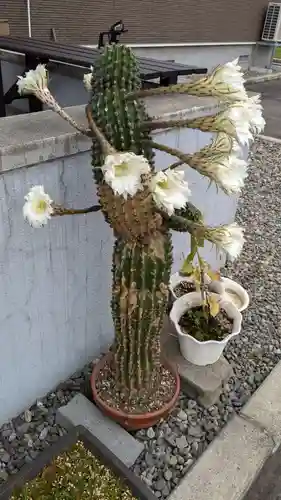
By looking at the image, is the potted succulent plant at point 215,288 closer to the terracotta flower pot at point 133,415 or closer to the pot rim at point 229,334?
the pot rim at point 229,334

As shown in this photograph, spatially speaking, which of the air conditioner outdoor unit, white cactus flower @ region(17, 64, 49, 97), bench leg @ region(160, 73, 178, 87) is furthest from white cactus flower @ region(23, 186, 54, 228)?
the air conditioner outdoor unit

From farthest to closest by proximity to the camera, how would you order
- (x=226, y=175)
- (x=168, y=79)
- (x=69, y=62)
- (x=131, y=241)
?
(x=69, y=62), (x=168, y=79), (x=131, y=241), (x=226, y=175)

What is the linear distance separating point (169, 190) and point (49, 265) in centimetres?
83

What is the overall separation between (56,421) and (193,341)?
2.54ft

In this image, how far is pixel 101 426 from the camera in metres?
2.01

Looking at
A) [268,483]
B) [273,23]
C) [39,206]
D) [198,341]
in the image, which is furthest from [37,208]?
[273,23]

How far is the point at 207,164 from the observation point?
137cm

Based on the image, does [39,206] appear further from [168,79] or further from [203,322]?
[168,79]

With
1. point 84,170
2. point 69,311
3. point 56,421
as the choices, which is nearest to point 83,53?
point 84,170

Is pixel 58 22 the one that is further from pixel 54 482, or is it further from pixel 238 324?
pixel 54 482

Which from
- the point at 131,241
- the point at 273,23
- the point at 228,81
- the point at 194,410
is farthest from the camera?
the point at 273,23

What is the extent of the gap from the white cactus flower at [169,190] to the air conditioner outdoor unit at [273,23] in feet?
38.4

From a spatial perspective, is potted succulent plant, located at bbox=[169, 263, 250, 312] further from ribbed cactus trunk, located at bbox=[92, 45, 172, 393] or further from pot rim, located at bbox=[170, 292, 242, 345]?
ribbed cactus trunk, located at bbox=[92, 45, 172, 393]

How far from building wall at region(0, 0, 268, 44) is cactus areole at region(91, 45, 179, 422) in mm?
5468
